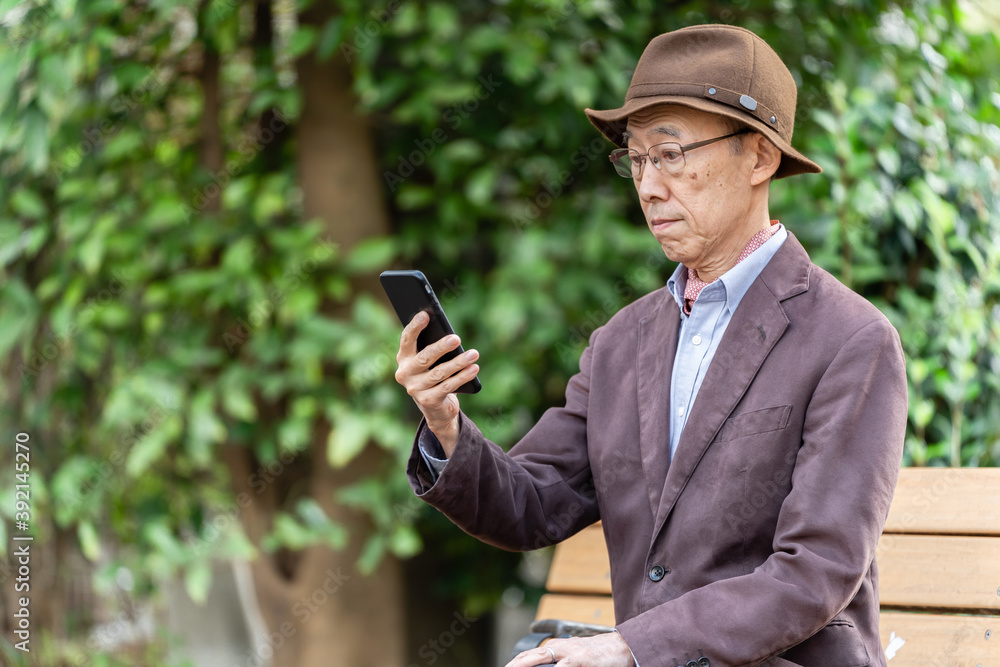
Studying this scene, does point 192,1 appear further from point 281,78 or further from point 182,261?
point 182,261

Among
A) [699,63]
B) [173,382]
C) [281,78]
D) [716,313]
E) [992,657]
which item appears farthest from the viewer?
[281,78]

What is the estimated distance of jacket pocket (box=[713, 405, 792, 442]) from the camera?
1.57m

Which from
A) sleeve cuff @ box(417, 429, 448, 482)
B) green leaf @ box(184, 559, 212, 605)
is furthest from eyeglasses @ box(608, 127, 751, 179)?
green leaf @ box(184, 559, 212, 605)

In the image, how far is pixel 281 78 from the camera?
3213mm

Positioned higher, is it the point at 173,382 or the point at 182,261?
the point at 182,261

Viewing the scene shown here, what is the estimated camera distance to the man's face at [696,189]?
1676mm

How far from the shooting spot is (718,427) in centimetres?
162

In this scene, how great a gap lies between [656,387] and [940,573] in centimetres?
81

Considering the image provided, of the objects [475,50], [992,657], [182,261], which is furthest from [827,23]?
[182,261]

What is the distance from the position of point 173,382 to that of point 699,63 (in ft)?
6.42

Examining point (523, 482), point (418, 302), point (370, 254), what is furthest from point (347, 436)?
point (418, 302)

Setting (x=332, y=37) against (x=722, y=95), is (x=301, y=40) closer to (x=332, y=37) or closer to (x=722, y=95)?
(x=332, y=37)

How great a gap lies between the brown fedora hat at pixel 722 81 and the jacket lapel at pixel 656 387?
0.38m

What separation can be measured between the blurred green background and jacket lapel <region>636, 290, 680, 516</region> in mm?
816
